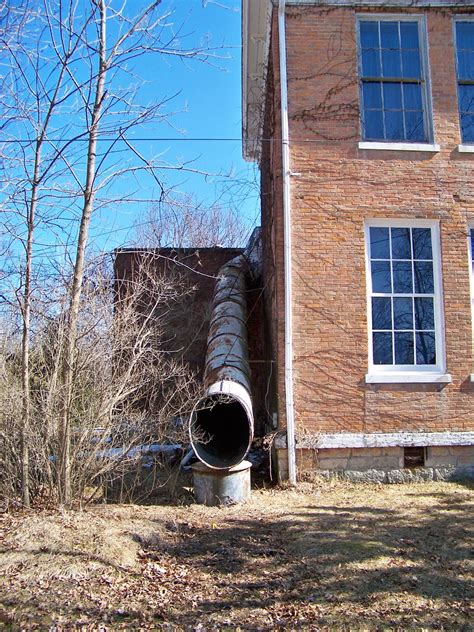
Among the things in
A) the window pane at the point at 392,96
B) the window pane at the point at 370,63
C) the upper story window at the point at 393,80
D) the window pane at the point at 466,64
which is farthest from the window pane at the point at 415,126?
the window pane at the point at 466,64

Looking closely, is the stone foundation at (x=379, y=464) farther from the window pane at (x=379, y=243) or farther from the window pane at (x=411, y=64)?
the window pane at (x=411, y=64)

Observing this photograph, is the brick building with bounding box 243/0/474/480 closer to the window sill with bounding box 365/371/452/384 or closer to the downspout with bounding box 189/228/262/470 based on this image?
the window sill with bounding box 365/371/452/384

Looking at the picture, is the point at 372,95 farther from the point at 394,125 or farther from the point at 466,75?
the point at 466,75

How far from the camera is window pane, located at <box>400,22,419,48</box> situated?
9.37m

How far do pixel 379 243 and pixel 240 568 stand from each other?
541 cm

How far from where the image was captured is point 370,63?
9297 millimetres

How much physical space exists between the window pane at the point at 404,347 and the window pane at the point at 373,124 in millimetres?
3177

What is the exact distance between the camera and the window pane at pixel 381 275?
345 inches

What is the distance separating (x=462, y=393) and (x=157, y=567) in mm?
5373

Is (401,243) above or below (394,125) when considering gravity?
below

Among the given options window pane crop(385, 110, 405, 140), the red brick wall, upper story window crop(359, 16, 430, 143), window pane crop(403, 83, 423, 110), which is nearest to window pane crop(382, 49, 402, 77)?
upper story window crop(359, 16, 430, 143)

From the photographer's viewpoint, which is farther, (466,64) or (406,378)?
(466,64)

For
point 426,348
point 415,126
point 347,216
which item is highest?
point 415,126

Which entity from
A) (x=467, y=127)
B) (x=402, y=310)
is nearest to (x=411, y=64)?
(x=467, y=127)
